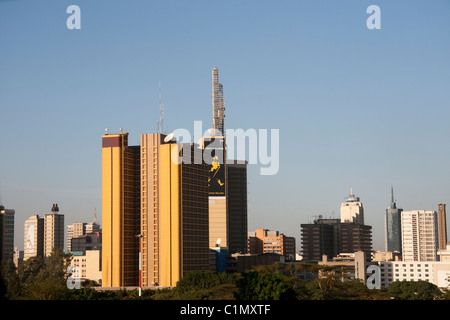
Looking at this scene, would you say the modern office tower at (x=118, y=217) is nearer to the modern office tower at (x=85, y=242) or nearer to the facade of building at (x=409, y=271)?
the facade of building at (x=409, y=271)

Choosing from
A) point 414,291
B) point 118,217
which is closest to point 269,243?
point 414,291

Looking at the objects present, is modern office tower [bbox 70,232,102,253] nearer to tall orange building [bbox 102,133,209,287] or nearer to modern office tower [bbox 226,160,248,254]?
modern office tower [bbox 226,160,248,254]

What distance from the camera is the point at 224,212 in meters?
140

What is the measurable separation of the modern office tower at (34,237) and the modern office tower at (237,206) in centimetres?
5035

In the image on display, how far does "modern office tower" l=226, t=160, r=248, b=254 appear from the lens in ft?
479

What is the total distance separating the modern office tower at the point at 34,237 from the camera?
16662 cm

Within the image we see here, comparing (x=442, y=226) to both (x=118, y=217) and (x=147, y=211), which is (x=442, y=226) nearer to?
(x=147, y=211)

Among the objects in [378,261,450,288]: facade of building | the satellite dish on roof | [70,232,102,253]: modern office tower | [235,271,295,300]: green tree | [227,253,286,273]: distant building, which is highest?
the satellite dish on roof

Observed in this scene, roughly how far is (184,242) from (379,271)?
48528 millimetres

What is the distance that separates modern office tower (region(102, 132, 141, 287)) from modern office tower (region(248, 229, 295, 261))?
72389 millimetres

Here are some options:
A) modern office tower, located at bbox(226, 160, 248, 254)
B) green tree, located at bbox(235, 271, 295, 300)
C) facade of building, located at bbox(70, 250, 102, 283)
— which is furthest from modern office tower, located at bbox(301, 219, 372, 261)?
green tree, located at bbox(235, 271, 295, 300)

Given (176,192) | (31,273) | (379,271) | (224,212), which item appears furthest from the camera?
(224,212)
